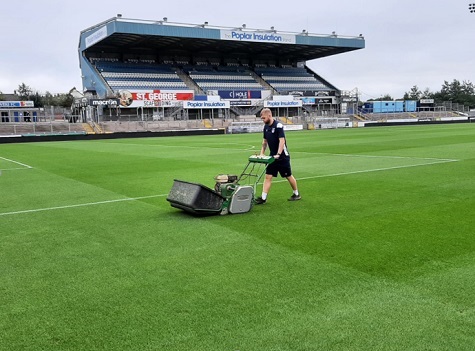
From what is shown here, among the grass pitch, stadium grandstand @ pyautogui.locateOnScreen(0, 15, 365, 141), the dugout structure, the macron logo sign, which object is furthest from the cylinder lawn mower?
the macron logo sign

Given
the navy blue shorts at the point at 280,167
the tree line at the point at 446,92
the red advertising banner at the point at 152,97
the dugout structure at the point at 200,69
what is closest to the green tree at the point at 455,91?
the tree line at the point at 446,92

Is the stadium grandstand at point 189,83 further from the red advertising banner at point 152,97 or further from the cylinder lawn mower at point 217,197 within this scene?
the cylinder lawn mower at point 217,197

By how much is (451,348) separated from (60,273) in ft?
13.2

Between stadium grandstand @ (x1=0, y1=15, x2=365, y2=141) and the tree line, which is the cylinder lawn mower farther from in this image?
the tree line

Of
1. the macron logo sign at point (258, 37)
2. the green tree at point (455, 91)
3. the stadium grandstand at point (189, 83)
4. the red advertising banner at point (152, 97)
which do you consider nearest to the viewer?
the stadium grandstand at point (189, 83)

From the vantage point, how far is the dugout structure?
190 ft

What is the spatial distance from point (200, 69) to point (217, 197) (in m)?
66.3

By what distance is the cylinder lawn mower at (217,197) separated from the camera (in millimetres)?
7766

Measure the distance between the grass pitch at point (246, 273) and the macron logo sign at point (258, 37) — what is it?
54.6 m

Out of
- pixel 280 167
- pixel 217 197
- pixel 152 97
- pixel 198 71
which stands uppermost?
pixel 198 71

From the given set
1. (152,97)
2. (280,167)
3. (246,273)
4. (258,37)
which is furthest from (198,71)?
(246,273)

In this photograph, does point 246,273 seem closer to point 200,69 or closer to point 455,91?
point 200,69

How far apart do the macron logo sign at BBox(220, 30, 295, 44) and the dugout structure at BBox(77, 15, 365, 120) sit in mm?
129

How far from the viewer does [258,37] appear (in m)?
63.4
